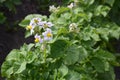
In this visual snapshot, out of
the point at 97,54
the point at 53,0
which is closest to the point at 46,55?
the point at 97,54

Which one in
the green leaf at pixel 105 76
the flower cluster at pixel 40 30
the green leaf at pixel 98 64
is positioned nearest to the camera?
the flower cluster at pixel 40 30

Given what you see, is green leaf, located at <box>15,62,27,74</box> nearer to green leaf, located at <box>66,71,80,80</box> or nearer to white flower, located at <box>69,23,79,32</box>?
green leaf, located at <box>66,71,80,80</box>

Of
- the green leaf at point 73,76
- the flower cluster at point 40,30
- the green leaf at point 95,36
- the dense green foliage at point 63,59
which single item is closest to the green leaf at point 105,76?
the dense green foliage at point 63,59

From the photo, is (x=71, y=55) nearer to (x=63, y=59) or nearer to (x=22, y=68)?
(x=63, y=59)

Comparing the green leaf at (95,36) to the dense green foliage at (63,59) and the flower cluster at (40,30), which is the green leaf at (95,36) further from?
the flower cluster at (40,30)

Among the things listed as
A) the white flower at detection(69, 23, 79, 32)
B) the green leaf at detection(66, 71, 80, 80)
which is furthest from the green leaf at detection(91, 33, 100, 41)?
the green leaf at detection(66, 71, 80, 80)

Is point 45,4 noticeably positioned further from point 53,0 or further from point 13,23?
point 13,23
